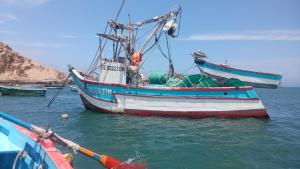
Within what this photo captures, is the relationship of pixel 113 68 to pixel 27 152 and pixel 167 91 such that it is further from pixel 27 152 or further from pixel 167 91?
pixel 27 152

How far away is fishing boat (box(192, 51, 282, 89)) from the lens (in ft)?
75.6

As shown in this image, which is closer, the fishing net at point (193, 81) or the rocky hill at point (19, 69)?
the fishing net at point (193, 81)

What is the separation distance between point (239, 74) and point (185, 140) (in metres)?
10.1

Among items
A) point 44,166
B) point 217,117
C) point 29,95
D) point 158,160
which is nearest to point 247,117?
point 217,117

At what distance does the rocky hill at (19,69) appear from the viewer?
94.1m

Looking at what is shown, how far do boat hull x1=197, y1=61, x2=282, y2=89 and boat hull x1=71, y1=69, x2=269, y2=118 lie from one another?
2387mm

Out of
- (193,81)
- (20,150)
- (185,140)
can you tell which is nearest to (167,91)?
(193,81)

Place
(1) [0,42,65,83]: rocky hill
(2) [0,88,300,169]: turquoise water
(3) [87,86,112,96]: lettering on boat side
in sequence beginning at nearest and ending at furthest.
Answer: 1. (2) [0,88,300,169]: turquoise water
2. (3) [87,86,112,96]: lettering on boat side
3. (1) [0,42,65,83]: rocky hill

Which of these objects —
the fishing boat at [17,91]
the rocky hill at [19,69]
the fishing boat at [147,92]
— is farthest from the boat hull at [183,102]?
the rocky hill at [19,69]

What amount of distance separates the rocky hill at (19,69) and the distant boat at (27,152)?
292 ft

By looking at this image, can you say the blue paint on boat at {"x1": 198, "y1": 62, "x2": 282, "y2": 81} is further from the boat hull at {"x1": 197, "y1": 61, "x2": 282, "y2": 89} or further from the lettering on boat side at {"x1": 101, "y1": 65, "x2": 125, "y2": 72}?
the lettering on boat side at {"x1": 101, "y1": 65, "x2": 125, "y2": 72}

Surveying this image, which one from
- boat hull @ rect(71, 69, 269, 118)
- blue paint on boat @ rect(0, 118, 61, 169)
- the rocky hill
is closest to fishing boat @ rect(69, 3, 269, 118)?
boat hull @ rect(71, 69, 269, 118)

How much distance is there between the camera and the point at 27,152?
6.38 m

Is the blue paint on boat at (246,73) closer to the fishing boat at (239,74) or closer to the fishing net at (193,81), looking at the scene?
the fishing boat at (239,74)
